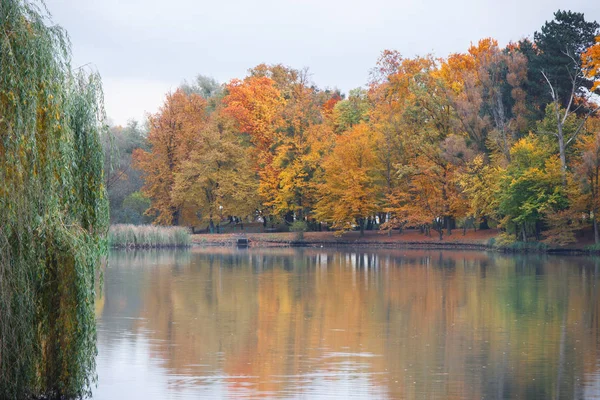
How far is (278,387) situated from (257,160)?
195 feet

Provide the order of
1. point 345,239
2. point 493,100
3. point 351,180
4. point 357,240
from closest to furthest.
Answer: point 493,100
point 351,180
point 357,240
point 345,239

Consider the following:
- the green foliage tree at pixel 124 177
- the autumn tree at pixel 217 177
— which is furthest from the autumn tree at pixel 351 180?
the green foliage tree at pixel 124 177

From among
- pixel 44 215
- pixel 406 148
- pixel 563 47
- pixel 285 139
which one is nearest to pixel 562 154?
pixel 563 47

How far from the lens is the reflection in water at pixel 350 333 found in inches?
635

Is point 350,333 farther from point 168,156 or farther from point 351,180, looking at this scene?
point 168,156

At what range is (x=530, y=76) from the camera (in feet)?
195

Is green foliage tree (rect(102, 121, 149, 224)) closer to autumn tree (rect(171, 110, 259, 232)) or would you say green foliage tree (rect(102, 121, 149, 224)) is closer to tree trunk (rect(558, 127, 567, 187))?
autumn tree (rect(171, 110, 259, 232))

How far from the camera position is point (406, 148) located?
6725 centimetres

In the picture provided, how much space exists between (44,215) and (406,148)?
56.0m

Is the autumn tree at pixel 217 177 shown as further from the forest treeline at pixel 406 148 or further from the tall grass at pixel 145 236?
the tall grass at pixel 145 236

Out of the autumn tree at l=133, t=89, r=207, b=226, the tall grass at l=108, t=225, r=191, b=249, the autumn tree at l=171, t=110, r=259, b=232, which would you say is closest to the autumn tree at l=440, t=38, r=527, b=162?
the autumn tree at l=171, t=110, r=259, b=232

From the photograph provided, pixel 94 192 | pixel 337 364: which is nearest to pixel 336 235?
pixel 337 364

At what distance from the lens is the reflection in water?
16.1 meters

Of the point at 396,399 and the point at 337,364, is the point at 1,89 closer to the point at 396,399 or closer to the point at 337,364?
the point at 396,399
